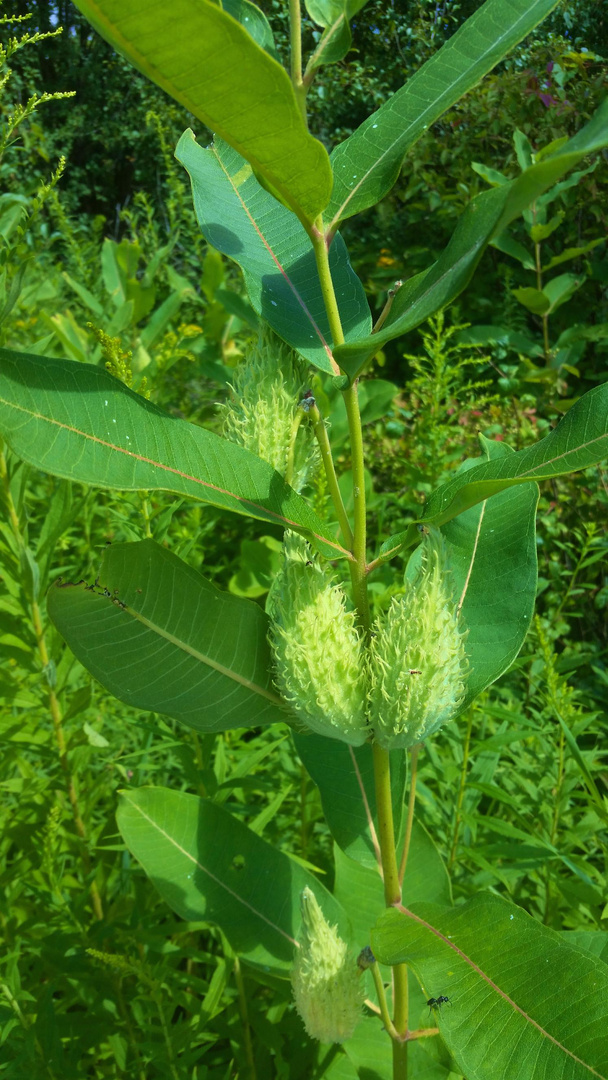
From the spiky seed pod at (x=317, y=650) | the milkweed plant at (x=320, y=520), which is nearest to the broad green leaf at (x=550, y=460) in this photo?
the milkweed plant at (x=320, y=520)

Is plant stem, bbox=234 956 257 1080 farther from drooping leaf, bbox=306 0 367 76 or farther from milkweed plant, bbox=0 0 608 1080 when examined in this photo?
drooping leaf, bbox=306 0 367 76

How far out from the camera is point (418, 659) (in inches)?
30.6

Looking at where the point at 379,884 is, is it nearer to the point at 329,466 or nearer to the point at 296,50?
the point at 329,466

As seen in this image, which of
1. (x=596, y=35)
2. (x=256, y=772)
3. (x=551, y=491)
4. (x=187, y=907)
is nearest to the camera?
(x=187, y=907)

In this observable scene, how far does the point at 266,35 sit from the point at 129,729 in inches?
58.5

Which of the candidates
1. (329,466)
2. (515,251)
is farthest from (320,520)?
(515,251)

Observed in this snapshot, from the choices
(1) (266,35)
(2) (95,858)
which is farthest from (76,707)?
(1) (266,35)

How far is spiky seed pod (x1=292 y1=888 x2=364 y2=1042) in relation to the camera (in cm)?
92

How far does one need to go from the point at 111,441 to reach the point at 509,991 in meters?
0.66

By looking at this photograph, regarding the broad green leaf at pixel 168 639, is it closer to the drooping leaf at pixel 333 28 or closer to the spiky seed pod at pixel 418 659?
the spiky seed pod at pixel 418 659

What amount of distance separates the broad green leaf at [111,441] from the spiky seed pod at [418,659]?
167mm

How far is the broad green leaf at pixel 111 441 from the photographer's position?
2.19 ft

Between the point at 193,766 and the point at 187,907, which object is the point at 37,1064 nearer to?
the point at 187,907

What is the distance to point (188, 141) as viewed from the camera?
933mm
